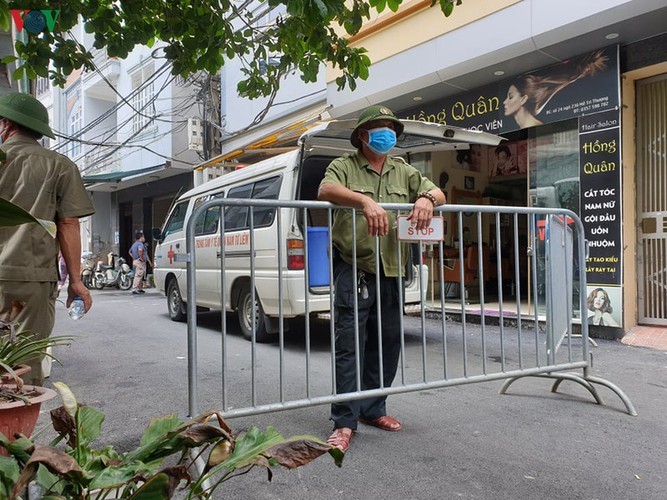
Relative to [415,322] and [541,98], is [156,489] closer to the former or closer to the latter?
[415,322]

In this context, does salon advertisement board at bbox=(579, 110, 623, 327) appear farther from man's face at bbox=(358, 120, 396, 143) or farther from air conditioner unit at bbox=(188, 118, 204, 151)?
air conditioner unit at bbox=(188, 118, 204, 151)

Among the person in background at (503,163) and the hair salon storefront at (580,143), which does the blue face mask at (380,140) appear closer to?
the hair salon storefront at (580,143)

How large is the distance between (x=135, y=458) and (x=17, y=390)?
36.2 inches

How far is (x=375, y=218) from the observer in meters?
2.61

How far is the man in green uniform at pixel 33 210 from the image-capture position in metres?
2.55

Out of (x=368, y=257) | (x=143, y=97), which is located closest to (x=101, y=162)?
(x=143, y=97)

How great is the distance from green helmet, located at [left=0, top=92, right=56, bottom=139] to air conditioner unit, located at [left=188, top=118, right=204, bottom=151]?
37.5 ft

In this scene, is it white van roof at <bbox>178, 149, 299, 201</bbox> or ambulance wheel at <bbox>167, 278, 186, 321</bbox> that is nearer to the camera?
white van roof at <bbox>178, 149, 299, 201</bbox>

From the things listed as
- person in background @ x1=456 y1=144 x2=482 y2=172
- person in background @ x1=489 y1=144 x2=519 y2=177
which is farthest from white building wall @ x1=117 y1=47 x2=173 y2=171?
person in background @ x1=489 y1=144 x2=519 y2=177

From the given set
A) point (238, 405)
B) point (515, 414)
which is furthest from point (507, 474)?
point (238, 405)

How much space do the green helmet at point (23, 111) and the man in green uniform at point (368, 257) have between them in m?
1.49

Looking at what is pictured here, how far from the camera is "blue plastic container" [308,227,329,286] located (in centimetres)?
309

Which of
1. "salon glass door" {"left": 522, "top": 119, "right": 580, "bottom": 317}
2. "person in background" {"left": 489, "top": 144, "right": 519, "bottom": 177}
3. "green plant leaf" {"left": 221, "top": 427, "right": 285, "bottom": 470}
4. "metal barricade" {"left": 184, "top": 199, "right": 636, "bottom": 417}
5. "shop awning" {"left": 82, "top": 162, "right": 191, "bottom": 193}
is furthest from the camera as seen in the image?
"shop awning" {"left": 82, "top": 162, "right": 191, "bottom": 193}

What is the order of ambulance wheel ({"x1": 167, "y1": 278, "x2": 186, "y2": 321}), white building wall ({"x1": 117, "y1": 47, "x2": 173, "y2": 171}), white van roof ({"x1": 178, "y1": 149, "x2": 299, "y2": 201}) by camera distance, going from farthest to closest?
white building wall ({"x1": 117, "y1": 47, "x2": 173, "y2": 171}), ambulance wheel ({"x1": 167, "y1": 278, "x2": 186, "y2": 321}), white van roof ({"x1": 178, "y1": 149, "x2": 299, "y2": 201})
